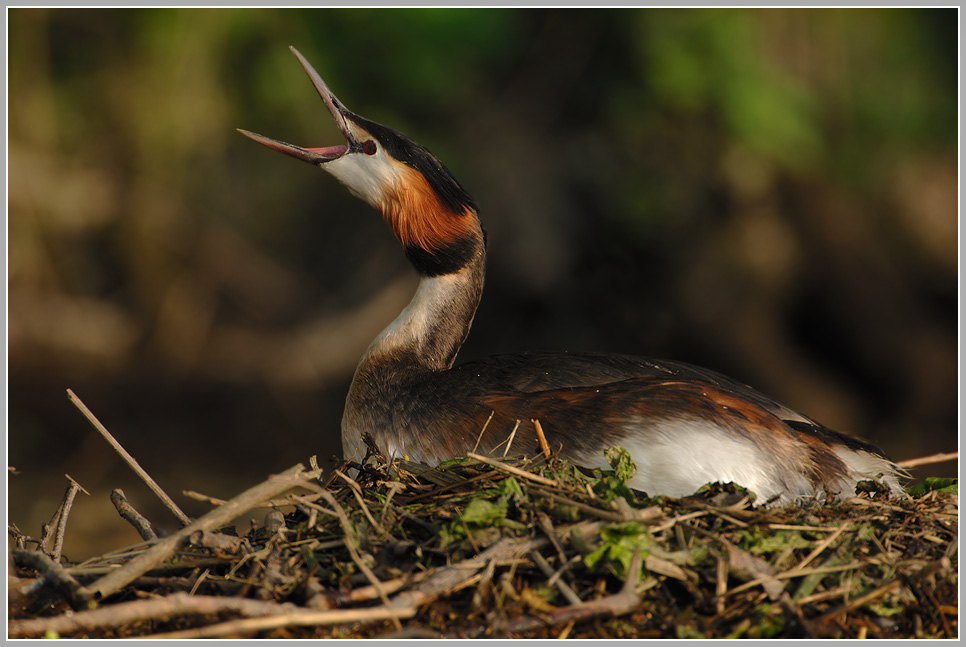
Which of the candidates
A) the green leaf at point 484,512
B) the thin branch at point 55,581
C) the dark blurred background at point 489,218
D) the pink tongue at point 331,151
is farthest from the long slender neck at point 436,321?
the dark blurred background at point 489,218

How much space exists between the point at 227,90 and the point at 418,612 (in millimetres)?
6441

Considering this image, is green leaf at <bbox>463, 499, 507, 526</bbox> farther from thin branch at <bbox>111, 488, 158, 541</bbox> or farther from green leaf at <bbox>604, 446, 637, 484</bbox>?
thin branch at <bbox>111, 488, 158, 541</bbox>

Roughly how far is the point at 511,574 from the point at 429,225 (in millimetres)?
2141

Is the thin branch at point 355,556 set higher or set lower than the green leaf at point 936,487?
higher

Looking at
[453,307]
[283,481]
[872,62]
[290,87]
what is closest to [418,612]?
[283,481]

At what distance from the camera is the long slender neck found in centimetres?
404

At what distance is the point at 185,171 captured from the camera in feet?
28.3

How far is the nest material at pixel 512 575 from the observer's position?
2078mm

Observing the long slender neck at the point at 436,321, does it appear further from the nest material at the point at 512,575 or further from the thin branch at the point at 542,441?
the nest material at the point at 512,575

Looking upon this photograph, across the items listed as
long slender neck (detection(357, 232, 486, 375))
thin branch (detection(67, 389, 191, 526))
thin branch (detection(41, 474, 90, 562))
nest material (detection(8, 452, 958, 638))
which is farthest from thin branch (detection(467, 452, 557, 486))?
long slender neck (detection(357, 232, 486, 375))

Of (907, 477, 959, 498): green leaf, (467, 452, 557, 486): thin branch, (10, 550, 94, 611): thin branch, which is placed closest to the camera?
(10, 550, 94, 611): thin branch

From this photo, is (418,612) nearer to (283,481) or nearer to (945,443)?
(283,481)

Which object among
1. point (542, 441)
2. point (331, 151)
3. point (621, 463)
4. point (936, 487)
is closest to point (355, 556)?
point (542, 441)

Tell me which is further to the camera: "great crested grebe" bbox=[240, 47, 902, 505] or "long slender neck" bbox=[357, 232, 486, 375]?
"long slender neck" bbox=[357, 232, 486, 375]
